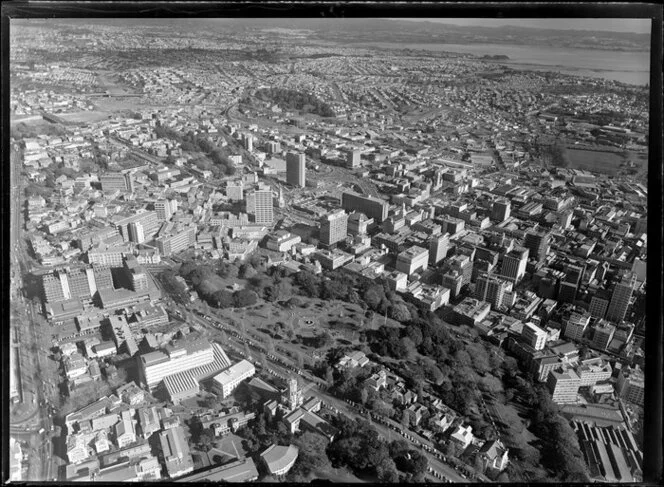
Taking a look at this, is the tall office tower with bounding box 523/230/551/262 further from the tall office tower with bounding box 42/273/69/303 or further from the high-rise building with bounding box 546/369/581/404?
the tall office tower with bounding box 42/273/69/303

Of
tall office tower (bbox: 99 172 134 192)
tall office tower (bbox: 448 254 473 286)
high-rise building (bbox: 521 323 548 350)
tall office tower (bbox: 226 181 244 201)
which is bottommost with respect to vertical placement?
high-rise building (bbox: 521 323 548 350)

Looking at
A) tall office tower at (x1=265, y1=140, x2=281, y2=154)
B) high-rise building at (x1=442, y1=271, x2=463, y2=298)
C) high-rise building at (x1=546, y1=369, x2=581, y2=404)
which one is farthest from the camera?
tall office tower at (x1=265, y1=140, x2=281, y2=154)

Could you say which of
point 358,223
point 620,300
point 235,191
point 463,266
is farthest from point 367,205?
point 620,300

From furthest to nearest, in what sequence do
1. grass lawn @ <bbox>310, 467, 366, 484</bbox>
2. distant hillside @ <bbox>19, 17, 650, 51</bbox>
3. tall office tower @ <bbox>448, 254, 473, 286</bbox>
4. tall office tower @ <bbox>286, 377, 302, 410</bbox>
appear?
1. tall office tower @ <bbox>448, 254, 473, 286</bbox>
2. tall office tower @ <bbox>286, 377, 302, 410</bbox>
3. grass lawn @ <bbox>310, 467, 366, 484</bbox>
4. distant hillside @ <bbox>19, 17, 650, 51</bbox>

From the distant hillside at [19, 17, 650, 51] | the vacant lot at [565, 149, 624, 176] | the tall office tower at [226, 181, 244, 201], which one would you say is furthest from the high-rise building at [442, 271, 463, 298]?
the tall office tower at [226, 181, 244, 201]

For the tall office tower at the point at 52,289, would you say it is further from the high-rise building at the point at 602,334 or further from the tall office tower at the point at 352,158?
the high-rise building at the point at 602,334

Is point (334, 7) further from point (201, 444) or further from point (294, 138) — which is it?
point (294, 138)

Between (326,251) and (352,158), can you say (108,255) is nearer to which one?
(326,251)
